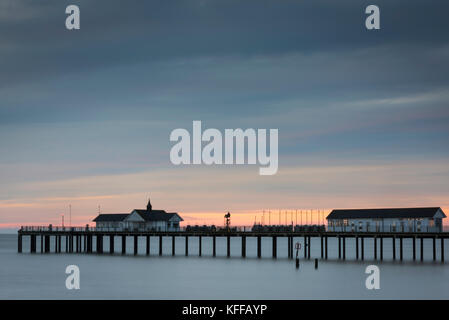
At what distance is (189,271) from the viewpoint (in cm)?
8562

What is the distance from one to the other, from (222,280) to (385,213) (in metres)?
42.4

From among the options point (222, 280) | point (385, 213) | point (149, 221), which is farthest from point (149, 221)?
point (222, 280)

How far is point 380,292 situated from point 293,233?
31.6 m

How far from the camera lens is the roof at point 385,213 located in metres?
108

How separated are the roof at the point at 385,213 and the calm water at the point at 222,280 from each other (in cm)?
1679

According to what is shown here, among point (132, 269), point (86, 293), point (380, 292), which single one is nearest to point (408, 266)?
point (380, 292)

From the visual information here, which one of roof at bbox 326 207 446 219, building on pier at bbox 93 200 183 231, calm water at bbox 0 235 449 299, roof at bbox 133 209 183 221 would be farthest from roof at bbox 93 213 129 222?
roof at bbox 326 207 446 219

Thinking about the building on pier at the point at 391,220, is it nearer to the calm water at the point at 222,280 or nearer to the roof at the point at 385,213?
the roof at the point at 385,213

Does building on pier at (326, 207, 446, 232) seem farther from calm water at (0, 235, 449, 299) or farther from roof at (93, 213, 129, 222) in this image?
roof at (93, 213, 129, 222)

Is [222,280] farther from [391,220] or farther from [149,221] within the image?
[149,221]

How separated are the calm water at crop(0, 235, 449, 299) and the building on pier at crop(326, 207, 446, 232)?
15921 millimetres

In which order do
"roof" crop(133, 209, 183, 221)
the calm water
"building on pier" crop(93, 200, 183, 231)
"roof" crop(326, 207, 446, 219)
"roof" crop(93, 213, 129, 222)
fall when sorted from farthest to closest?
1. "roof" crop(93, 213, 129, 222)
2. "roof" crop(133, 209, 183, 221)
3. "building on pier" crop(93, 200, 183, 231)
4. "roof" crop(326, 207, 446, 219)
5. the calm water

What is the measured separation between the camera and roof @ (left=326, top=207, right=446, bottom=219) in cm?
10825

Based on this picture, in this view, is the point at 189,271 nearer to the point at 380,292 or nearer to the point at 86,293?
the point at 86,293
